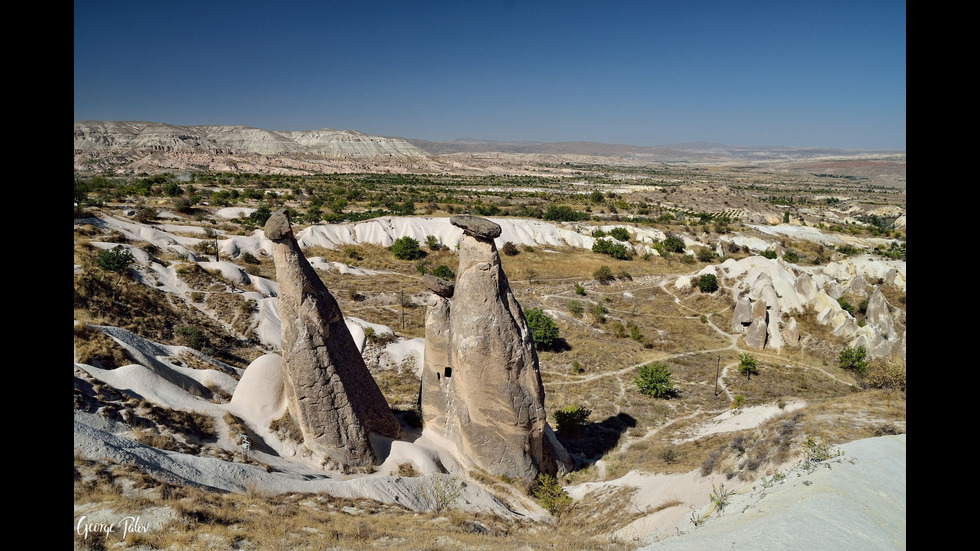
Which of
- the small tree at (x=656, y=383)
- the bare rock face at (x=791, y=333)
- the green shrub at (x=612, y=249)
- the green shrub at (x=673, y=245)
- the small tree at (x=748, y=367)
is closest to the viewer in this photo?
the small tree at (x=656, y=383)

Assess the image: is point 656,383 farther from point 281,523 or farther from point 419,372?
point 281,523

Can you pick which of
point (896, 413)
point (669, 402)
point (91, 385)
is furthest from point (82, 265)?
point (896, 413)

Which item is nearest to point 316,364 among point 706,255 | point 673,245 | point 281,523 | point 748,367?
point 281,523

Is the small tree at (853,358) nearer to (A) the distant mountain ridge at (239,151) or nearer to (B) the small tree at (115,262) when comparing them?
(B) the small tree at (115,262)

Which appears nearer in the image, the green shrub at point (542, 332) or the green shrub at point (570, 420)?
the green shrub at point (570, 420)

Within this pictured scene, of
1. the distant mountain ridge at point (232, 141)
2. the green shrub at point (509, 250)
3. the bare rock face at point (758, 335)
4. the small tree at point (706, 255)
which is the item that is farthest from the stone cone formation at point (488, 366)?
the distant mountain ridge at point (232, 141)
